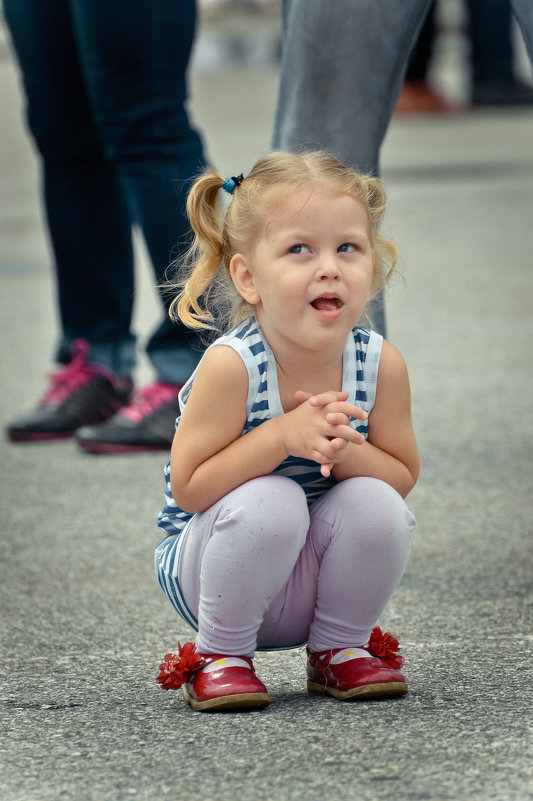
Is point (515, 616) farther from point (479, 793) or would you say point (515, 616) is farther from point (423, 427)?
point (423, 427)

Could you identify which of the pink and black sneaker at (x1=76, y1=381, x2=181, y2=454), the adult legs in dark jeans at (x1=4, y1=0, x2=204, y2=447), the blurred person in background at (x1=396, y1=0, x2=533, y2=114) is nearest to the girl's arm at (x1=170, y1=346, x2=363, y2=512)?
the adult legs in dark jeans at (x1=4, y1=0, x2=204, y2=447)

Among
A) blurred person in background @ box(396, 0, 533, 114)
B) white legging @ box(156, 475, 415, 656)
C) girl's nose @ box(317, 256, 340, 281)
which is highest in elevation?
girl's nose @ box(317, 256, 340, 281)

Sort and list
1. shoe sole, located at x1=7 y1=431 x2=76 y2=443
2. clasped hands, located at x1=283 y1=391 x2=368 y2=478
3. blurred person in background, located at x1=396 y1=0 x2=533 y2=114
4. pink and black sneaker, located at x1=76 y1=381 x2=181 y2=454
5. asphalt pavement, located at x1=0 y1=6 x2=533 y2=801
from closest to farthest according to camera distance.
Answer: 1. asphalt pavement, located at x1=0 y1=6 x2=533 y2=801
2. clasped hands, located at x1=283 y1=391 x2=368 y2=478
3. pink and black sneaker, located at x1=76 y1=381 x2=181 y2=454
4. shoe sole, located at x1=7 y1=431 x2=76 y2=443
5. blurred person in background, located at x1=396 y1=0 x2=533 y2=114

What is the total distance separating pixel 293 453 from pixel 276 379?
0.13 m

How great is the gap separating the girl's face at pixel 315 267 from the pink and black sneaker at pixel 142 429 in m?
1.54

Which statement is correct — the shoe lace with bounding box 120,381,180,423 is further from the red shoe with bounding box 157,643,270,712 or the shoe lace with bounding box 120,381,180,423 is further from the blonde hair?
the red shoe with bounding box 157,643,270,712

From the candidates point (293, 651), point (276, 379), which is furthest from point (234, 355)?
point (293, 651)

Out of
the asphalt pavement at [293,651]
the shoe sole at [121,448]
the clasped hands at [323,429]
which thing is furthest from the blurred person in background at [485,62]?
the clasped hands at [323,429]

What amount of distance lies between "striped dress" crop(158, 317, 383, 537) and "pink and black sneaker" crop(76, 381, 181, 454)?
54.8 inches

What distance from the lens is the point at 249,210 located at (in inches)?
72.1

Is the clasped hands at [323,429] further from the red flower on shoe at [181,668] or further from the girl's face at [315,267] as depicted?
the red flower on shoe at [181,668]

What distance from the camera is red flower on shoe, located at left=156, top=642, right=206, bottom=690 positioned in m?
1.81

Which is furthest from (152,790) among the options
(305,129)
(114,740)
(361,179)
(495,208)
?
(495,208)

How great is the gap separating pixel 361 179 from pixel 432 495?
1.20 m
